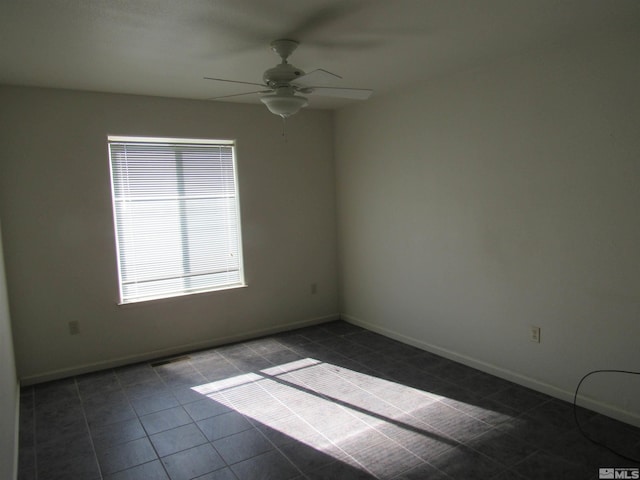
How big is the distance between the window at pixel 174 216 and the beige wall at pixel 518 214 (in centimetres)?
145

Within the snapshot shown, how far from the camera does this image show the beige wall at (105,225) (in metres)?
3.49

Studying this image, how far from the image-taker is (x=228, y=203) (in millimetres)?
4445

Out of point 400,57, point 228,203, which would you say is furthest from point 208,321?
point 400,57

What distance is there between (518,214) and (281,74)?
1.91 m

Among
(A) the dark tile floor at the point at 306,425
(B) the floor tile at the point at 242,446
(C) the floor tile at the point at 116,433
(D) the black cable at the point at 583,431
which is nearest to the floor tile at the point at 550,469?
(A) the dark tile floor at the point at 306,425

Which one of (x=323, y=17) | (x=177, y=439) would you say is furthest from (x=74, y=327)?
(x=323, y=17)

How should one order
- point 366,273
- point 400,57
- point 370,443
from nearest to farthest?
1. point 370,443
2. point 400,57
3. point 366,273

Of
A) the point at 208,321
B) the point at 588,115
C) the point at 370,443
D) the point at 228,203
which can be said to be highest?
the point at 588,115

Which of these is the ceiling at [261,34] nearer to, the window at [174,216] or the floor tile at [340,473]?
the window at [174,216]

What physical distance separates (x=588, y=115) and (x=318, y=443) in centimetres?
257

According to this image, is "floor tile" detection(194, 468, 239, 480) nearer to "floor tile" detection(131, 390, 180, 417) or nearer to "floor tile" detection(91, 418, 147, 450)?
"floor tile" detection(91, 418, 147, 450)

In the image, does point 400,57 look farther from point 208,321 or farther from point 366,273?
point 208,321

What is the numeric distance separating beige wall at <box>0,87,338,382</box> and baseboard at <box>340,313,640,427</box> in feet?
4.08

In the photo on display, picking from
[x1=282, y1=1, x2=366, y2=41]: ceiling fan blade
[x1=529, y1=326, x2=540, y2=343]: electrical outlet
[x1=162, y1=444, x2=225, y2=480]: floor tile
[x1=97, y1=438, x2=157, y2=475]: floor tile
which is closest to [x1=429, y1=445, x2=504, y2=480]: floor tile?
[x1=529, y1=326, x2=540, y2=343]: electrical outlet
